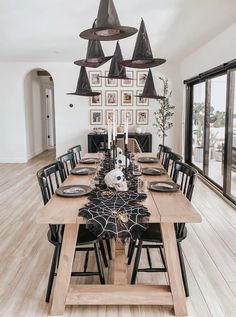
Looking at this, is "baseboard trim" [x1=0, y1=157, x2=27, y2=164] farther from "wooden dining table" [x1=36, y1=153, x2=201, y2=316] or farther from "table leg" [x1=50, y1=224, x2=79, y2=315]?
"table leg" [x1=50, y1=224, x2=79, y2=315]

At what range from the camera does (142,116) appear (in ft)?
26.8

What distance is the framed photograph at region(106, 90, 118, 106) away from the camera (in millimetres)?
8102

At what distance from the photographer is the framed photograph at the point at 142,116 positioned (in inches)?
322

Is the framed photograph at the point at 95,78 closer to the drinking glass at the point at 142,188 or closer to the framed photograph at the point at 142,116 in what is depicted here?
the framed photograph at the point at 142,116

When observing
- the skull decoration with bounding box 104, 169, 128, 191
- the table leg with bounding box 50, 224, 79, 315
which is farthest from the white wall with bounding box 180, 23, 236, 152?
the table leg with bounding box 50, 224, 79, 315

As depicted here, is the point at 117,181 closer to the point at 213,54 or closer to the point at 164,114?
the point at 213,54

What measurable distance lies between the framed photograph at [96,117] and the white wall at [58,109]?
13 cm

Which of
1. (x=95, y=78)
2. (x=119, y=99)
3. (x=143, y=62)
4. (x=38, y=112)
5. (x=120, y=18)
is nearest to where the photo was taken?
(x=143, y=62)

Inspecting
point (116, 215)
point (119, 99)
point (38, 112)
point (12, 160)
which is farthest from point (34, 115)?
point (116, 215)

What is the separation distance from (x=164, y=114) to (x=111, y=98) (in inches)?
57.3

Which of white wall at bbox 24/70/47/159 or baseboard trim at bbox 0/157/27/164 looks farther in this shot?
white wall at bbox 24/70/47/159

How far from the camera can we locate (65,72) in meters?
7.99

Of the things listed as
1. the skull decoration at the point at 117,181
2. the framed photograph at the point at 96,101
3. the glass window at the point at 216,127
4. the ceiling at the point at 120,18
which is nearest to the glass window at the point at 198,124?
the glass window at the point at 216,127

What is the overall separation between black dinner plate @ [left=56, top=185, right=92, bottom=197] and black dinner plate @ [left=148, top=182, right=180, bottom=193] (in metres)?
0.54
